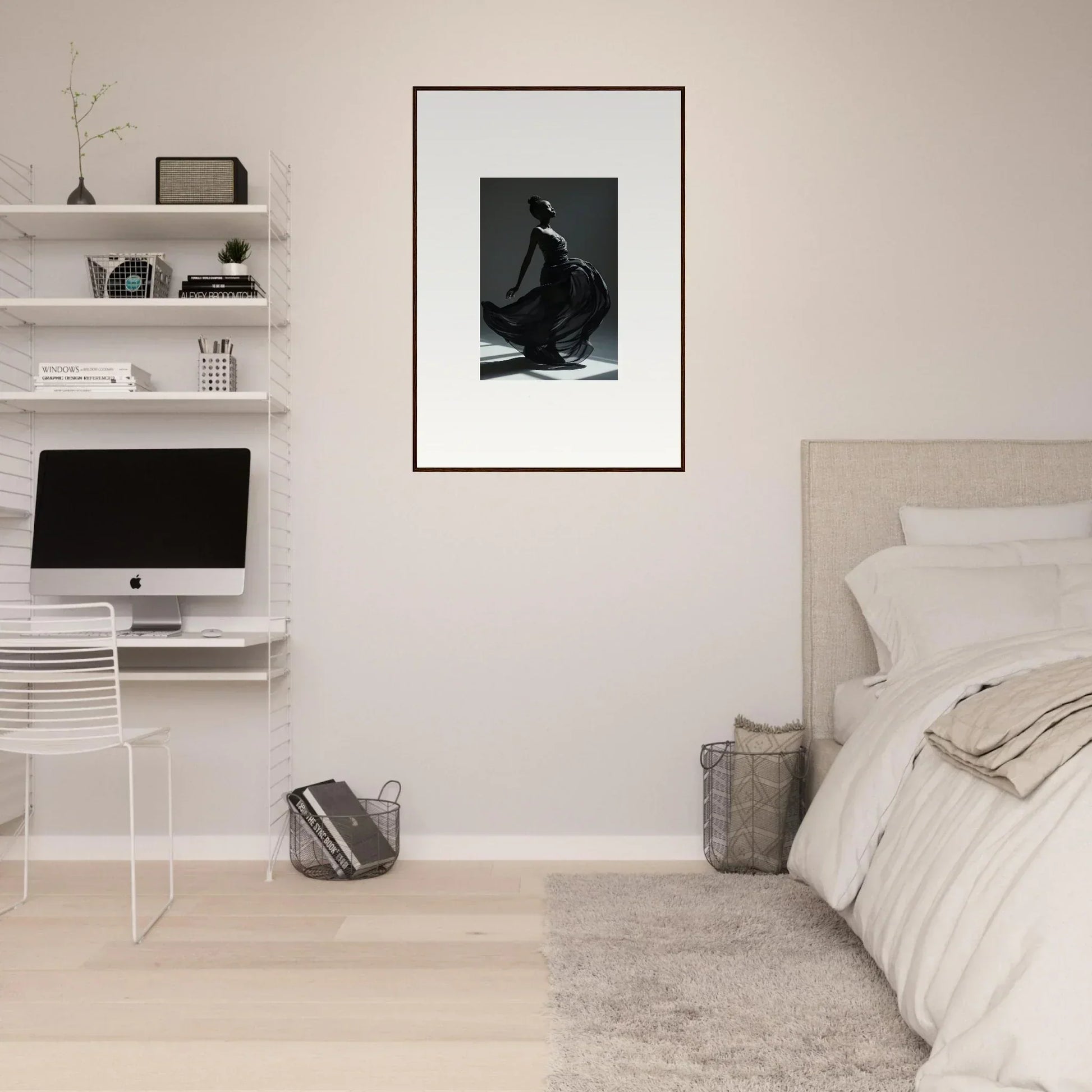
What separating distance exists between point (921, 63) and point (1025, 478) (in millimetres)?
1365

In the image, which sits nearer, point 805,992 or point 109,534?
point 805,992

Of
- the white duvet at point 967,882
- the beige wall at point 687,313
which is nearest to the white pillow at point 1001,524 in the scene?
the beige wall at point 687,313

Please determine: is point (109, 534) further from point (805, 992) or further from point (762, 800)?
point (805, 992)

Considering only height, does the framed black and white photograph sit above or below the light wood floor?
above

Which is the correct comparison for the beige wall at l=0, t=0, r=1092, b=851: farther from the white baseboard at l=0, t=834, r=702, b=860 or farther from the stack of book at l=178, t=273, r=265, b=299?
the stack of book at l=178, t=273, r=265, b=299

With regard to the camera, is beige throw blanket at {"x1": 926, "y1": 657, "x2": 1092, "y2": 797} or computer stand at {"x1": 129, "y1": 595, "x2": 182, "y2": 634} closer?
beige throw blanket at {"x1": 926, "y1": 657, "x2": 1092, "y2": 797}

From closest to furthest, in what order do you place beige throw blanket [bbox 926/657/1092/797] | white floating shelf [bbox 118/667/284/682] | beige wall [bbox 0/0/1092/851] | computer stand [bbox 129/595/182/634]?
beige throw blanket [bbox 926/657/1092/797] → white floating shelf [bbox 118/667/284/682] → computer stand [bbox 129/595/182/634] → beige wall [bbox 0/0/1092/851]

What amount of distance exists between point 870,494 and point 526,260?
1.33 m

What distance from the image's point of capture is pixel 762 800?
3.09 m

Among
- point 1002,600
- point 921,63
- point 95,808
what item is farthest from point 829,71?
point 95,808

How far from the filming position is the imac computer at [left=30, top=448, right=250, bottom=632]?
3164 mm

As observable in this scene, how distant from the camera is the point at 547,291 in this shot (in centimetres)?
336

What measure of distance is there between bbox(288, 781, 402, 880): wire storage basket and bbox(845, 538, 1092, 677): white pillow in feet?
5.01

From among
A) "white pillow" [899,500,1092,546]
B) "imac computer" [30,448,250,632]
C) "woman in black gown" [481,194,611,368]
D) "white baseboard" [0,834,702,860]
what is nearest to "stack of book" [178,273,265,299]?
"imac computer" [30,448,250,632]
